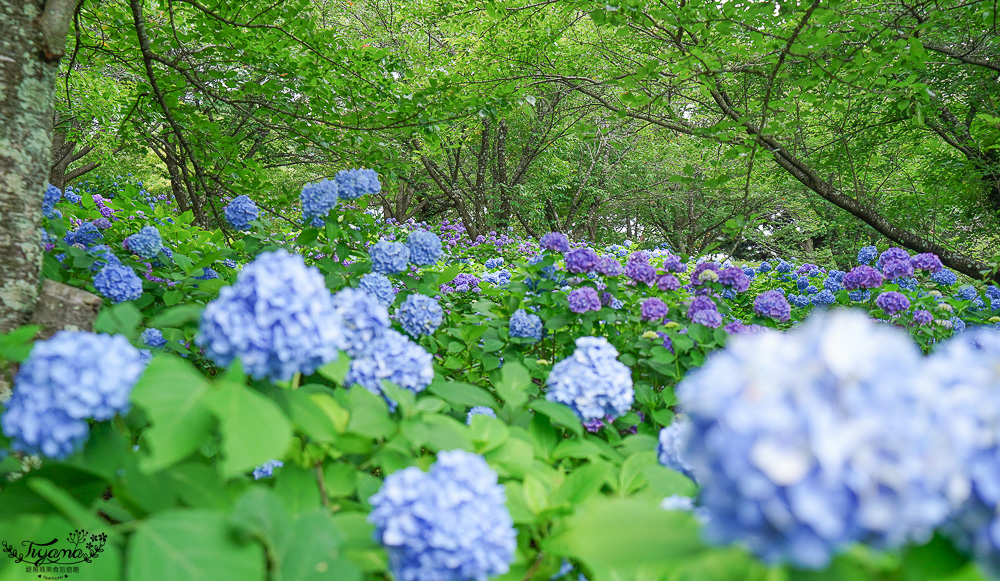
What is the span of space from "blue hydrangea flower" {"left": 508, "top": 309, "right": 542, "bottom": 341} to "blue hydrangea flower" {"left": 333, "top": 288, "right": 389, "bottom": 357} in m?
1.01

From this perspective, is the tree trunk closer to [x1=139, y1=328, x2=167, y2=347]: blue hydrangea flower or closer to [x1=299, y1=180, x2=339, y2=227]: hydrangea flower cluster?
[x1=139, y1=328, x2=167, y2=347]: blue hydrangea flower

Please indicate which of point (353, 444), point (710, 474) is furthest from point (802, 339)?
point (353, 444)

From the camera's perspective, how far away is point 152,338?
181 centimetres

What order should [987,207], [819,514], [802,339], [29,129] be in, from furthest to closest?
[987,207]
[29,129]
[802,339]
[819,514]

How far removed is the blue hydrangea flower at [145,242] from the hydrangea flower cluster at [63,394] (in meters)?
2.01

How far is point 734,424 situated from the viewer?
1.81 ft

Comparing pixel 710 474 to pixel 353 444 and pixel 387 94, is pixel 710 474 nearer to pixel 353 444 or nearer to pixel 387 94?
pixel 353 444

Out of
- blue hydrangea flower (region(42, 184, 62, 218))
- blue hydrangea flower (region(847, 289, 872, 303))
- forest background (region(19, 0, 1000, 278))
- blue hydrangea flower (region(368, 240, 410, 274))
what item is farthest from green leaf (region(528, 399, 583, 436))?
blue hydrangea flower (region(847, 289, 872, 303))

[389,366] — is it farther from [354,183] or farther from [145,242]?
[145,242]

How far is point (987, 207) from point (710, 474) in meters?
7.83

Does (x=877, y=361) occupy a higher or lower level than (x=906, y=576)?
higher

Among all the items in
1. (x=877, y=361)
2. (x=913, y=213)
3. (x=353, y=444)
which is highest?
(x=913, y=213)

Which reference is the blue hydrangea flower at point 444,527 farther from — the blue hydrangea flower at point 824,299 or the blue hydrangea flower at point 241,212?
the blue hydrangea flower at point 824,299

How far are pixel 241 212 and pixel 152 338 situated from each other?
1.07 metres
